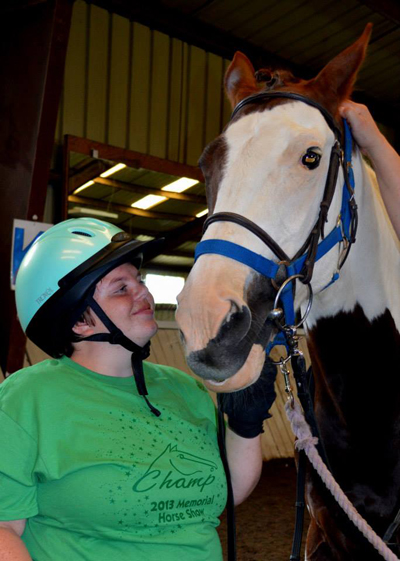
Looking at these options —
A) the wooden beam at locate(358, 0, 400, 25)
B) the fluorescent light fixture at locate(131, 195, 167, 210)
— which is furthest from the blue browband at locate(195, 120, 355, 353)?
the fluorescent light fixture at locate(131, 195, 167, 210)

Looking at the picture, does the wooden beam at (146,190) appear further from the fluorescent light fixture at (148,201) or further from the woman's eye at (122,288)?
the woman's eye at (122,288)

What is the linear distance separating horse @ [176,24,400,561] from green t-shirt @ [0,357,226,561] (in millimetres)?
271

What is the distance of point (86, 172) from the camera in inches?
260

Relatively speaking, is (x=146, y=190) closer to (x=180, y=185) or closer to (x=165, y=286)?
(x=180, y=185)

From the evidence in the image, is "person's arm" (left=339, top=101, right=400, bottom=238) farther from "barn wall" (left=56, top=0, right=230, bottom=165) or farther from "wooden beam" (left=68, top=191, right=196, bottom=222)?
"wooden beam" (left=68, top=191, right=196, bottom=222)

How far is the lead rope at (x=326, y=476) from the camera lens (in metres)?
1.53

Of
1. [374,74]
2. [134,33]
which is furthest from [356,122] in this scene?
[374,74]

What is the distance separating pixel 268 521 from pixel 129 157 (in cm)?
391

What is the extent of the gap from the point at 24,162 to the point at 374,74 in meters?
5.30

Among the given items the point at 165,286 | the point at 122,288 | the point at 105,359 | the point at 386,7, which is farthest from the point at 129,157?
the point at 105,359

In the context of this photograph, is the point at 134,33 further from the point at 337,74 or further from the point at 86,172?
the point at 337,74

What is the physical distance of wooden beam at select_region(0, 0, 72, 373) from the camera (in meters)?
4.69

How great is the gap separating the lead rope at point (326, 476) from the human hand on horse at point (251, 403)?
10cm

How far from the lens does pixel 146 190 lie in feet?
25.2
